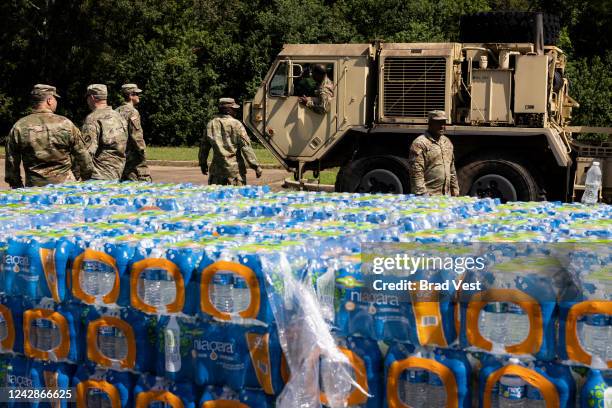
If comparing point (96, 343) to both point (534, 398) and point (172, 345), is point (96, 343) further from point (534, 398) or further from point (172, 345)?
point (534, 398)

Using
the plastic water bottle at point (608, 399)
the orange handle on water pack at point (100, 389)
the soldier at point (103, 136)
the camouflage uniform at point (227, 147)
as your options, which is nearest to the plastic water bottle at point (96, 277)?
the orange handle on water pack at point (100, 389)

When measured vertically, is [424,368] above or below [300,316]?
below

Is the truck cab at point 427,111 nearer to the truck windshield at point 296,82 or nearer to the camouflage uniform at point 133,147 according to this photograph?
the truck windshield at point 296,82

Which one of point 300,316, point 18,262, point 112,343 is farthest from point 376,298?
point 18,262

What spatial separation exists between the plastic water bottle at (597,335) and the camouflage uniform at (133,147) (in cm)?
822

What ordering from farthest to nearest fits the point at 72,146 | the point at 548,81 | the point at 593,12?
the point at 593,12, the point at 548,81, the point at 72,146

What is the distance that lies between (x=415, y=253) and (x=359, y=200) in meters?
2.37

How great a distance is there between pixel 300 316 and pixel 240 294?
27 cm

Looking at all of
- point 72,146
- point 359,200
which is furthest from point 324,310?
point 72,146

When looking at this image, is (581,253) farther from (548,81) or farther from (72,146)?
(548,81)

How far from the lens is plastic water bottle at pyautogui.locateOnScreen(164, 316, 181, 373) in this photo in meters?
3.96

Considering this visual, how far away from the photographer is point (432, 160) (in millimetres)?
9359

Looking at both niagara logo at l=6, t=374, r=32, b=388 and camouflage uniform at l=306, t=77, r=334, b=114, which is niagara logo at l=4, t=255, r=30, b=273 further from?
camouflage uniform at l=306, t=77, r=334, b=114

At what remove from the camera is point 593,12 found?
114 feet
